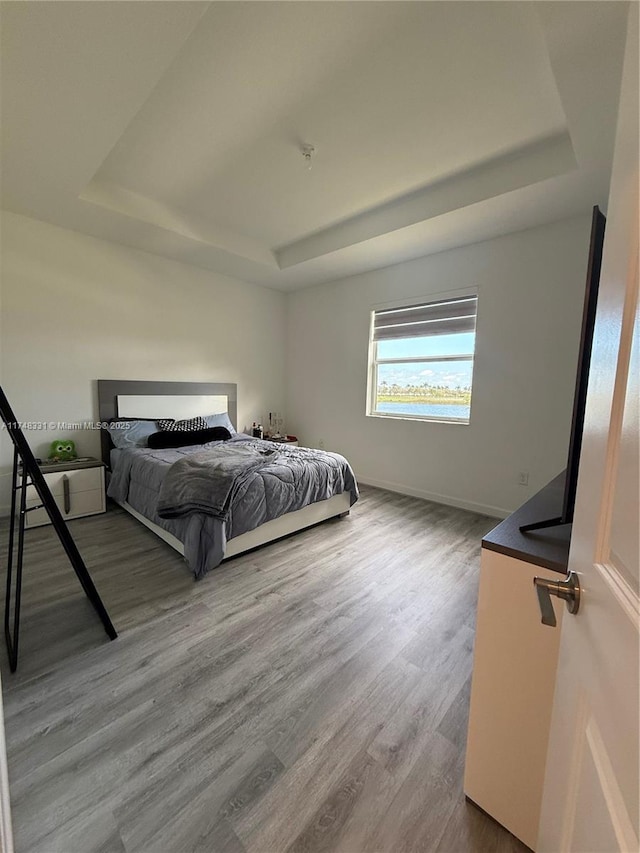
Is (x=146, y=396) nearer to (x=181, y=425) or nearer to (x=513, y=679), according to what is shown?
(x=181, y=425)

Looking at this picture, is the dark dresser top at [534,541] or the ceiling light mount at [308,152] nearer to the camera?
the dark dresser top at [534,541]

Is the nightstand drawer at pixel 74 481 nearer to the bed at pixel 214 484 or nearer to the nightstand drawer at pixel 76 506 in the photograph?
the nightstand drawer at pixel 76 506

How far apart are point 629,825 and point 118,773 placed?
1.44 metres

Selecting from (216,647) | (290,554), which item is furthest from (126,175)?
(216,647)

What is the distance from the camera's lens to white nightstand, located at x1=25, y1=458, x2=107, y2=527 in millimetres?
2973

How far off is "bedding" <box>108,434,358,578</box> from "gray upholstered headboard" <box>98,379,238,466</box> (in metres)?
0.44

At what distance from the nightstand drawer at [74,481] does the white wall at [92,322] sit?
1.42 ft

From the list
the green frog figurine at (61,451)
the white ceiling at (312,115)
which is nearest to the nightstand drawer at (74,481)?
the green frog figurine at (61,451)

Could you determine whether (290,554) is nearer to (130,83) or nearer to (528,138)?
(130,83)

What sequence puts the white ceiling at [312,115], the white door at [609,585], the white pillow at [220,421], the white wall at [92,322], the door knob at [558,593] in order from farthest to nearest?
the white pillow at [220,421], the white wall at [92,322], the white ceiling at [312,115], the door knob at [558,593], the white door at [609,585]

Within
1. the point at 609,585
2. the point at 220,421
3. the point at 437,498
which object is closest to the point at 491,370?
the point at 437,498

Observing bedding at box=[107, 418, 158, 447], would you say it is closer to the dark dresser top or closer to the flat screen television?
the dark dresser top

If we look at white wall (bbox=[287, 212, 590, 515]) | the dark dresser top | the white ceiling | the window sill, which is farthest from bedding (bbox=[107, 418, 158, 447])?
the dark dresser top

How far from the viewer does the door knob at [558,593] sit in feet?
2.03
